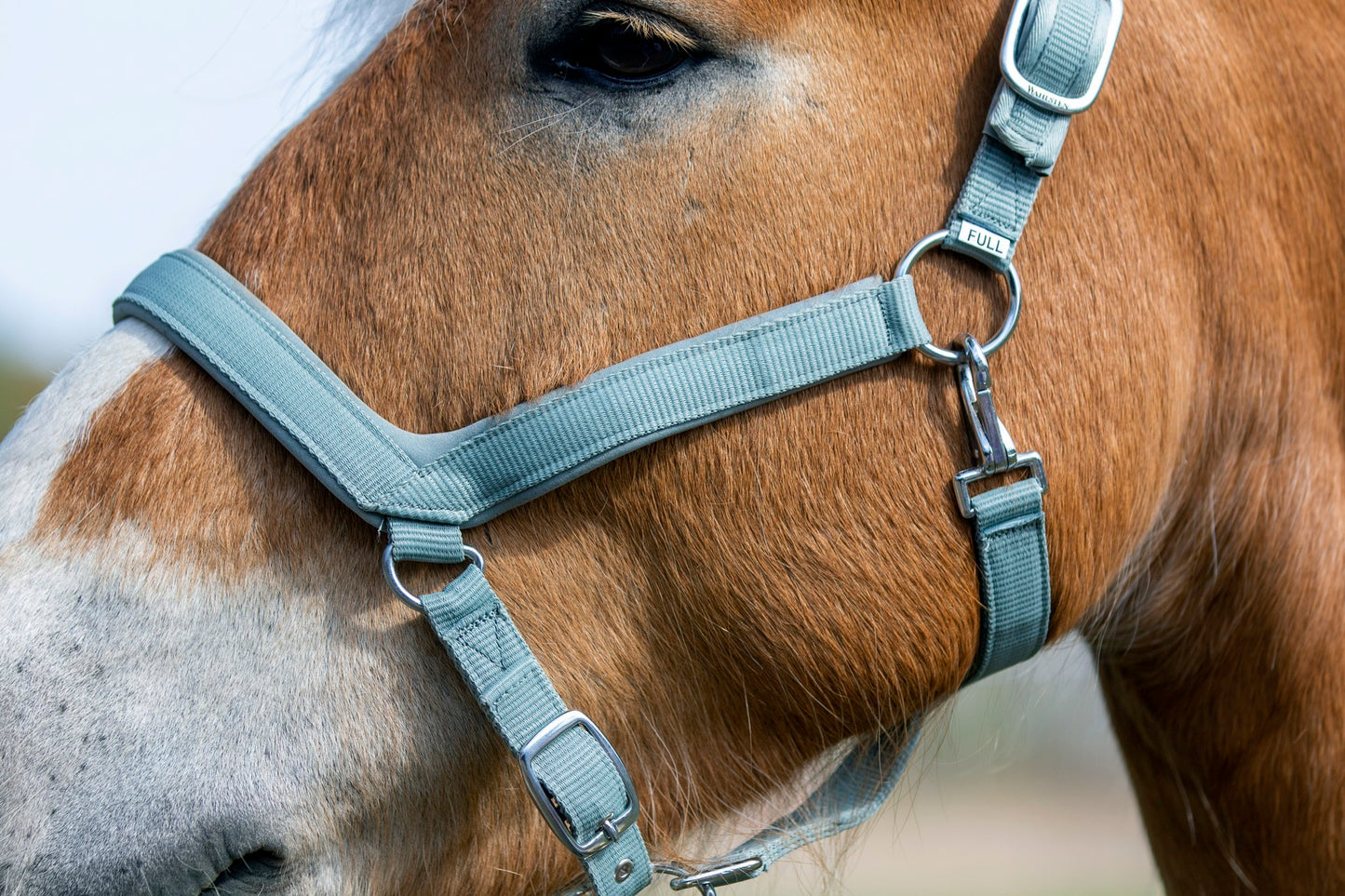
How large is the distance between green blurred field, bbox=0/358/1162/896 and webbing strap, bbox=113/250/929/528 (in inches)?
23.0

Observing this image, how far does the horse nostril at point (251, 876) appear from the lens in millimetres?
1264

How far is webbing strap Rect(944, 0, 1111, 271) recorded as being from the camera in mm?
1350

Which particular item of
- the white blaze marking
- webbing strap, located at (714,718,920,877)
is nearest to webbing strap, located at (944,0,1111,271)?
webbing strap, located at (714,718,920,877)

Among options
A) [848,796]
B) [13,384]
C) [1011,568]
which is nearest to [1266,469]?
[1011,568]

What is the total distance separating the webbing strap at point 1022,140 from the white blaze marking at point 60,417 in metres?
1.07

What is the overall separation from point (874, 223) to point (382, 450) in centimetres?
69

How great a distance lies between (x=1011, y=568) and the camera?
1.38 m

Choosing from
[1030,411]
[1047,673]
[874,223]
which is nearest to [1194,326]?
[1030,411]

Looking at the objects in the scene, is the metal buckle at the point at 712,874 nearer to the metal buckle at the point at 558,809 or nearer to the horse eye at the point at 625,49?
the metal buckle at the point at 558,809

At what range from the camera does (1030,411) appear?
4.51ft

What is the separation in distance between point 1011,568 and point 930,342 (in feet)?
1.05

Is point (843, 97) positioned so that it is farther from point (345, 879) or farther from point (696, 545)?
point (345, 879)

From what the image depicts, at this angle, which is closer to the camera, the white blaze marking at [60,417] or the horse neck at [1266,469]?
the white blaze marking at [60,417]

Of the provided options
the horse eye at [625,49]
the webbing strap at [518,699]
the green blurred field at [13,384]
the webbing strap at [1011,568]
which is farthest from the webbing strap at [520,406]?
the green blurred field at [13,384]
